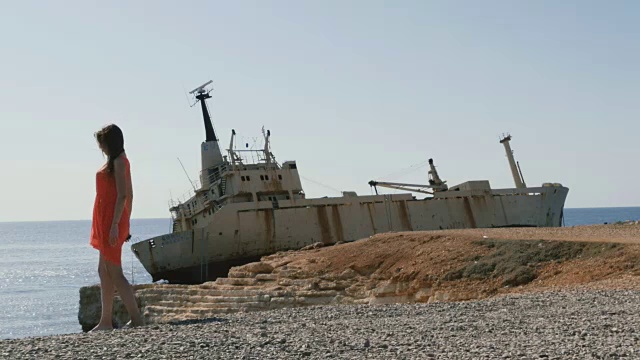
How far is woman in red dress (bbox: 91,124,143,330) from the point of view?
959 cm

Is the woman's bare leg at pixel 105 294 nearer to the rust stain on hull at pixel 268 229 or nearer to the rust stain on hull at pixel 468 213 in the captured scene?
the rust stain on hull at pixel 268 229

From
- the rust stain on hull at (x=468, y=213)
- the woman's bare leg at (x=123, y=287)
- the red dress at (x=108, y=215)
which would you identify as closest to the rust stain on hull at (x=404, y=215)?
the rust stain on hull at (x=468, y=213)

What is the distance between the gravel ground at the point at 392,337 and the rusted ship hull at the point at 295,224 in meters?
25.9

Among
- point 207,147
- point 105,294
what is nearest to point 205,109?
point 207,147

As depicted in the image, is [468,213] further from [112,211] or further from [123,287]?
[112,211]

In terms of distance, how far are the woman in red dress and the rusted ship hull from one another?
1035 inches

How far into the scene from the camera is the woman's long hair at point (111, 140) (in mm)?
9609

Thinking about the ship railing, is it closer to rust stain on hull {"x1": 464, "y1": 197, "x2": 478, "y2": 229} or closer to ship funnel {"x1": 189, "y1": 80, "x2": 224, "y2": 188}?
ship funnel {"x1": 189, "y1": 80, "x2": 224, "y2": 188}

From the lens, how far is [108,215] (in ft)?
31.9

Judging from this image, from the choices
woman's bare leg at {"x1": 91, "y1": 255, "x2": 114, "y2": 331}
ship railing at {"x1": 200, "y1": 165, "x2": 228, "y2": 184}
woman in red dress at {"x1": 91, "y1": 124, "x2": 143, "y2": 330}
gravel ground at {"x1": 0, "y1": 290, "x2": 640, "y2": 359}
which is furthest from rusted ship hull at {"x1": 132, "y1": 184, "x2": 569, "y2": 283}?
woman in red dress at {"x1": 91, "y1": 124, "x2": 143, "y2": 330}

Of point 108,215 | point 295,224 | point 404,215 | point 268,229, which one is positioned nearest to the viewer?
point 108,215

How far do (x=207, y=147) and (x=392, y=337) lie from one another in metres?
37.1

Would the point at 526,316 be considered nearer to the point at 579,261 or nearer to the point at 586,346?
the point at 586,346

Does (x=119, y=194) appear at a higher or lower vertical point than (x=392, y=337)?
higher
